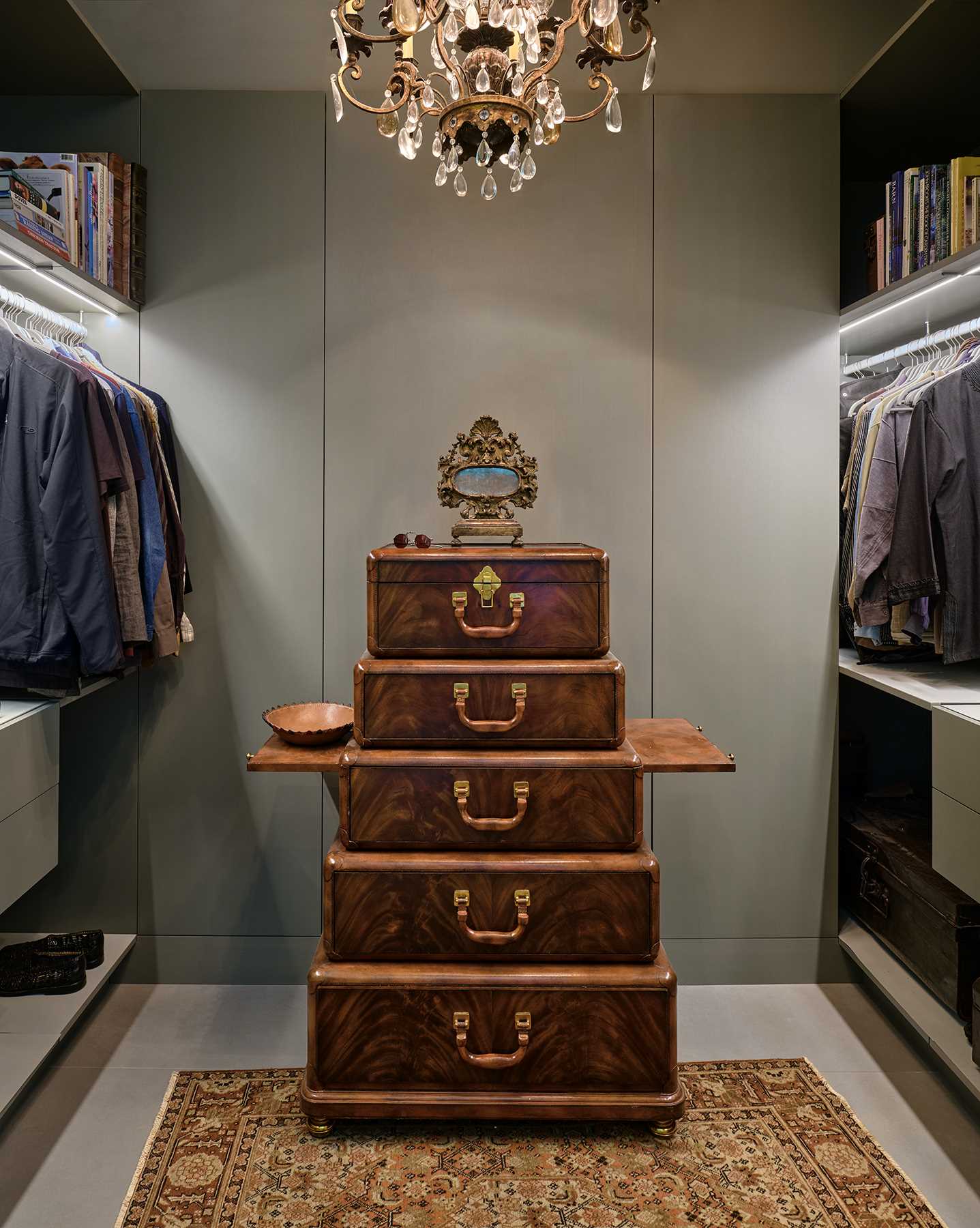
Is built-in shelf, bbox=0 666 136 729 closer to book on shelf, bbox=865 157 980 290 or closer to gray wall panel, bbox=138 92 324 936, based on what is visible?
gray wall panel, bbox=138 92 324 936

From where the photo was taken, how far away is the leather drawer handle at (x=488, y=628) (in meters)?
2.13

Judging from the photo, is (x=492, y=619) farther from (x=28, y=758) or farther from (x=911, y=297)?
(x=911, y=297)

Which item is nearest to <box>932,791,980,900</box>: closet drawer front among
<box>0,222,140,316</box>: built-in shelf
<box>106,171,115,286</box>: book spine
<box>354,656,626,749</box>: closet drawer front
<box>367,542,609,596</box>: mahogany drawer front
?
<box>354,656,626,749</box>: closet drawer front

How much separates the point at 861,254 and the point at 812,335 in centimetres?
77

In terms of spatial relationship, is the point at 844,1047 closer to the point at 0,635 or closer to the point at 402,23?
the point at 0,635

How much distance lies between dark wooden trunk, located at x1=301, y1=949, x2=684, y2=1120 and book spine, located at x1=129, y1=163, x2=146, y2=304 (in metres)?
2.08

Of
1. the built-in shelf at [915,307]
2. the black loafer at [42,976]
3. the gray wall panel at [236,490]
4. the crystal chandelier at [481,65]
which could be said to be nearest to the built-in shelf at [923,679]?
the built-in shelf at [915,307]

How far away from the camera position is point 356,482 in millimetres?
2842

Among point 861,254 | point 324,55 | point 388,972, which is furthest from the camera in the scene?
point 861,254

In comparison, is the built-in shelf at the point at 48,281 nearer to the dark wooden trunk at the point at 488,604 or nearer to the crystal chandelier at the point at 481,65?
the crystal chandelier at the point at 481,65

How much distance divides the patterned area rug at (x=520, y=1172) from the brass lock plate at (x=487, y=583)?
124 centimetres

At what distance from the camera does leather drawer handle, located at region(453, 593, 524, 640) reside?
213cm

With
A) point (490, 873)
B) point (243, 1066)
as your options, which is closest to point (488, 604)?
point (490, 873)

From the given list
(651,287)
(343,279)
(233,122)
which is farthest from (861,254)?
(233,122)
